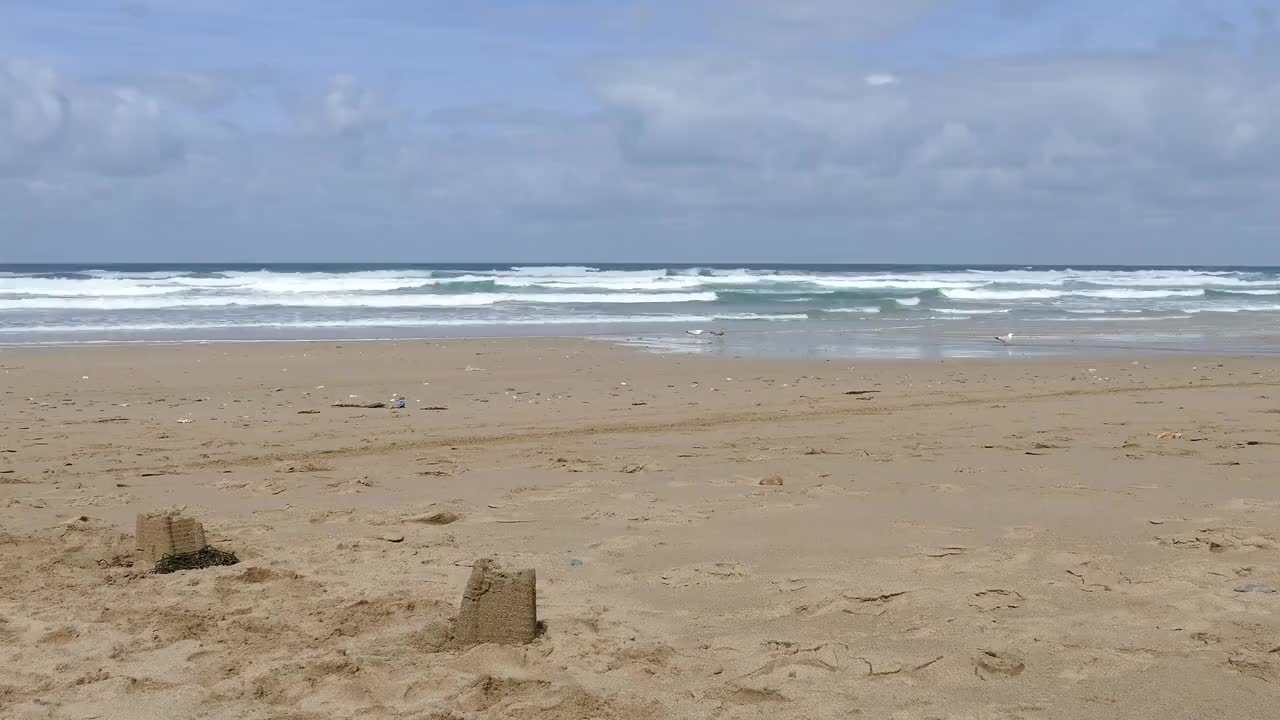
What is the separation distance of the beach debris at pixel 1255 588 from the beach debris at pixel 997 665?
1.21 metres

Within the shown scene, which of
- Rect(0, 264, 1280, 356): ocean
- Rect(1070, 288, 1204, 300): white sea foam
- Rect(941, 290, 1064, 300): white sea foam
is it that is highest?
Rect(0, 264, 1280, 356): ocean

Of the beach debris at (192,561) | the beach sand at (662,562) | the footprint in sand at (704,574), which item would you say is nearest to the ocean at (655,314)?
the beach sand at (662,562)

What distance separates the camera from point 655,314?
2806cm

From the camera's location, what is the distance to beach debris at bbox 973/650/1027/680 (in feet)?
11.2

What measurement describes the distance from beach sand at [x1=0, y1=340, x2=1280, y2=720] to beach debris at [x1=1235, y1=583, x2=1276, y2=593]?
1.1 inches

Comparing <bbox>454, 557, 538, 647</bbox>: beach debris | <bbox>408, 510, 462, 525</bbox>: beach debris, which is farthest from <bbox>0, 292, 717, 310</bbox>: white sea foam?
<bbox>454, 557, 538, 647</bbox>: beach debris

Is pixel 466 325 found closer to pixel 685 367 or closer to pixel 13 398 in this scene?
pixel 685 367

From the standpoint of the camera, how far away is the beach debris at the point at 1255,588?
13.4 ft

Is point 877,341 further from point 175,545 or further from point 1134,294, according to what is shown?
point 1134,294

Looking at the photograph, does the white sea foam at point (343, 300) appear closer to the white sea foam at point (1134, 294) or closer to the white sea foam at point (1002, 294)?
the white sea foam at point (1002, 294)

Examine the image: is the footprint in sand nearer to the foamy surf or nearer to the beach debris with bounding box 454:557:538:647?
the beach debris with bounding box 454:557:538:647

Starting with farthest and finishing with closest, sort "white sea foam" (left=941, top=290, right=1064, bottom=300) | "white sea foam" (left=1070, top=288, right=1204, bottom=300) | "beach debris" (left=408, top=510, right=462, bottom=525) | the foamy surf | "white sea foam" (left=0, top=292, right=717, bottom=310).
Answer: "white sea foam" (left=1070, top=288, right=1204, bottom=300), "white sea foam" (left=941, top=290, right=1064, bottom=300), "white sea foam" (left=0, top=292, right=717, bottom=310), the foamy surf, "beach debris" (left=408, top=510, right=462, bottom=525)

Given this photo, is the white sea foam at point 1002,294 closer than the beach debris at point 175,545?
No

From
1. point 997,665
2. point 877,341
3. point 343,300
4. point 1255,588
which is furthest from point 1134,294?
point 997,665
